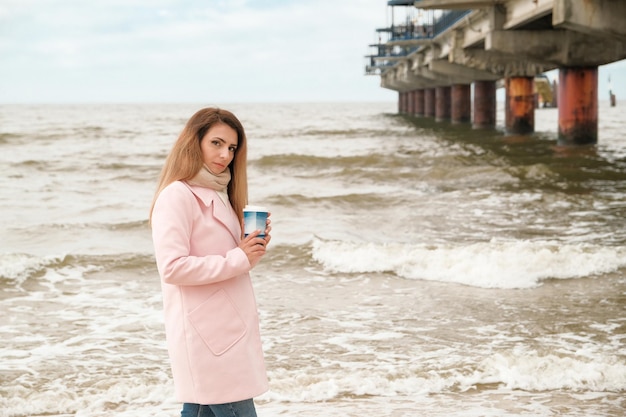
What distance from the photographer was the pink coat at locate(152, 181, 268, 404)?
269 centimetres

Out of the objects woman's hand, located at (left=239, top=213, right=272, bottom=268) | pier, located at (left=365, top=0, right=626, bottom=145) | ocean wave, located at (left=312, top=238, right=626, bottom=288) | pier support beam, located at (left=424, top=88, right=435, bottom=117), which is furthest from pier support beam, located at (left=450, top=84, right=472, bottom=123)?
woman's hand, located at (left=239, top=213, right=272, bottom=268)

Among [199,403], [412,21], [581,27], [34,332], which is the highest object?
[412,21]

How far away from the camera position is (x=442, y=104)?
52.8 metres

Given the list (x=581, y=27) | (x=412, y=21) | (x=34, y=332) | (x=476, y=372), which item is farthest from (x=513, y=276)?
(x=412, y=21)

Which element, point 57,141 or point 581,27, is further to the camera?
point 57,141

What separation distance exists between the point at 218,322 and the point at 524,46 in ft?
72.0

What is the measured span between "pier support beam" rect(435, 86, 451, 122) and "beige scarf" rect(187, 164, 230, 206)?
164 ft

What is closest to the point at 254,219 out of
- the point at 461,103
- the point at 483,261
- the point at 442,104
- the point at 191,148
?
the point at 191,148

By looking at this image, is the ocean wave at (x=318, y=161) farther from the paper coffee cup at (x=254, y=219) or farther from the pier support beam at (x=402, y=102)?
the pier support beam at (x=402, y=102)

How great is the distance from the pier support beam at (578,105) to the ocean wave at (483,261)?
1674cm

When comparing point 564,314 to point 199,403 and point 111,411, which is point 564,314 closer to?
point 111,411

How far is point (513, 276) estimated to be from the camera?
813 centimetres

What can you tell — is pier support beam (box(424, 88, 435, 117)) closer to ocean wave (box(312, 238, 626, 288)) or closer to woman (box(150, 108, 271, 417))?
ocean wave (box(312, 238, 626, 288))

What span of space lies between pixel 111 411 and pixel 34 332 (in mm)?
2065
